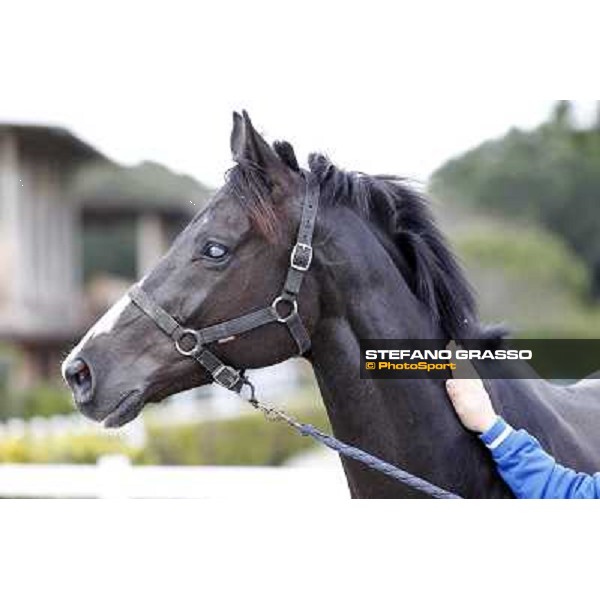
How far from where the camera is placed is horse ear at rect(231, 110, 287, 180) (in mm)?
2312

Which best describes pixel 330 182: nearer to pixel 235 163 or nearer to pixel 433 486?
pixel 235 163

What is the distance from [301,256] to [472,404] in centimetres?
53

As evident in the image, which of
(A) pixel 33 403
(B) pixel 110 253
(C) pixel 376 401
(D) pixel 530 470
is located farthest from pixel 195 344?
(B) pixel 110 253

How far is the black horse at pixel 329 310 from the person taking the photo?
2.30 meters

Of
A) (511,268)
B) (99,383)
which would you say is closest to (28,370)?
(511,268)

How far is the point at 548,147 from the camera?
22484mm

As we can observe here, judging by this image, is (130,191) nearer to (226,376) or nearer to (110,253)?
(110,253)

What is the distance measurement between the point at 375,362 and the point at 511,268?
1814 cm

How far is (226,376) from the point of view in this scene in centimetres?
234

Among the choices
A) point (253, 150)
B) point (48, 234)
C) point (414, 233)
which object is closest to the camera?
point (253, 150)

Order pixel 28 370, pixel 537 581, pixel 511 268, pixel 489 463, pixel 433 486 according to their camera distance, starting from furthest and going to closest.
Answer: pixel 511 268, pixel 28 370, pixel 489 463, pixel 433 486, pixel 537 581

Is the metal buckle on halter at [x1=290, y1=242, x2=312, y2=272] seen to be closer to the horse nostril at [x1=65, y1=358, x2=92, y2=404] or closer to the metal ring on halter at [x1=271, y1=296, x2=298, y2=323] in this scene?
the metal ring on halter at [x1=271, y1=296, x2=298, y2=323]

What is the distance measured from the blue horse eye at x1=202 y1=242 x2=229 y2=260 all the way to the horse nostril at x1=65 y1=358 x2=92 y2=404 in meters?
0.38

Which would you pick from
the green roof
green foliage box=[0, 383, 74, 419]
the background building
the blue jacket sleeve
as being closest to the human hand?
the blue jacket sleeve
